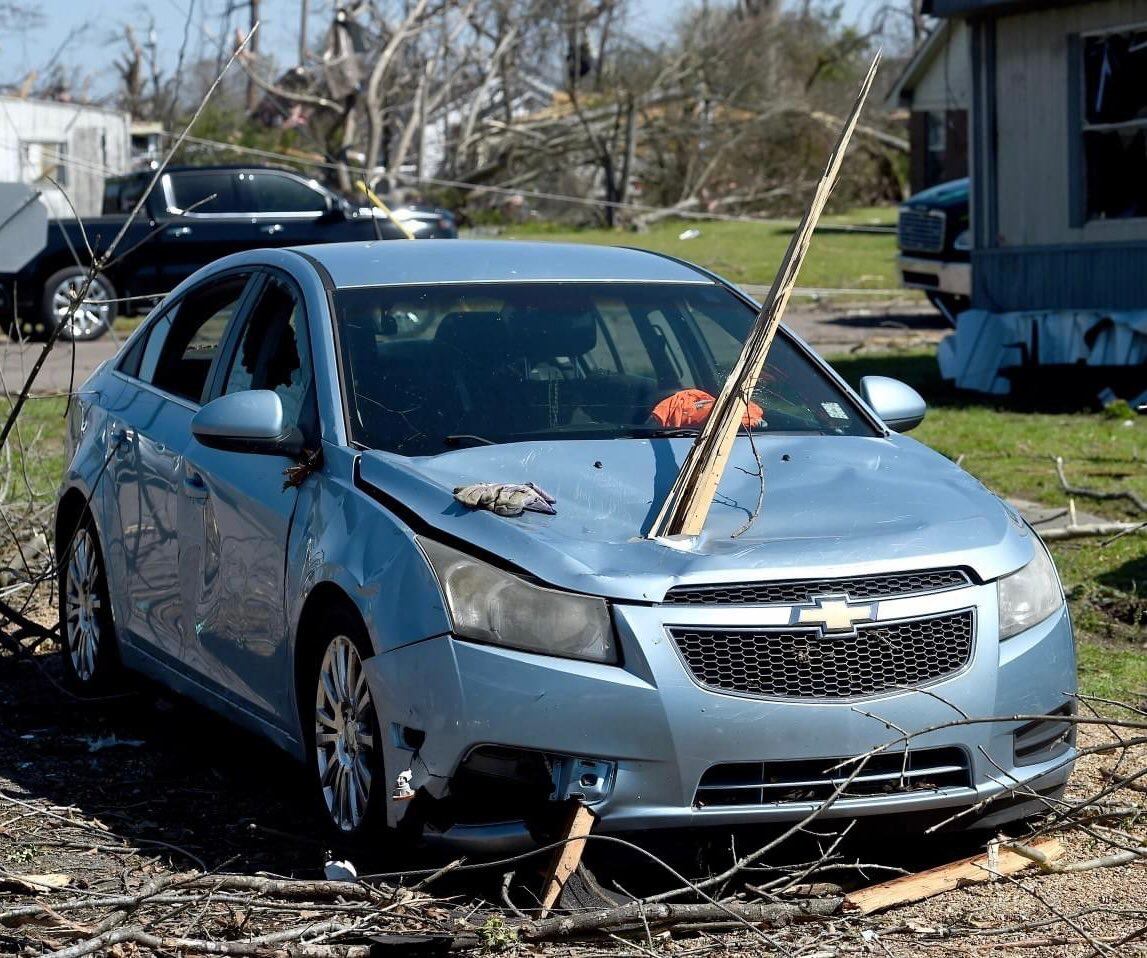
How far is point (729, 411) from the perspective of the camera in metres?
5.02

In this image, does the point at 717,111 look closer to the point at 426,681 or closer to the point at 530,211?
the point at 530,211

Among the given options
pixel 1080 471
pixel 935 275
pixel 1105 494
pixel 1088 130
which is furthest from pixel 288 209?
pixel 1105 494

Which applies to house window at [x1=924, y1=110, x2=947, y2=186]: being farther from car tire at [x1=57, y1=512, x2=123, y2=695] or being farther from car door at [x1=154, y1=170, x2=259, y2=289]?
car tire at [x1=57, y1=512, x2=123, y2=695]

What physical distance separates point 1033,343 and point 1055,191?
119 centimetres

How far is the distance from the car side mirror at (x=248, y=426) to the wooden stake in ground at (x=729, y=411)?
1.14 meters

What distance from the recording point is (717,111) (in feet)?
133

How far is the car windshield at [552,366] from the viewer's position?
17.1 feet

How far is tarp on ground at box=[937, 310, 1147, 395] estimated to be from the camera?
13.6 metres

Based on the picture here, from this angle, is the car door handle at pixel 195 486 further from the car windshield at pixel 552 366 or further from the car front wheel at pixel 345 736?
the car front wheel at pixel 345 736

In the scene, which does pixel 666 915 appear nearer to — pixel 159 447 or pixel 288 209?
pixel 159 447

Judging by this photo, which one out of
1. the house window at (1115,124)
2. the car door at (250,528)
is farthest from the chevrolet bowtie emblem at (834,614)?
the house window at (1115,124)

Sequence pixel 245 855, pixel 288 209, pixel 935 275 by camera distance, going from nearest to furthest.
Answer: pixel 245 855
pixel 935 275
pixel 288 209

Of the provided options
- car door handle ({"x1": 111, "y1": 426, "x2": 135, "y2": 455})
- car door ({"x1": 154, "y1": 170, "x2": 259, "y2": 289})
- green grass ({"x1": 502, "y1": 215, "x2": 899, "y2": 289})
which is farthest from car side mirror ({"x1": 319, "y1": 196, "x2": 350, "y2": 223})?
car door handle ({"x1": 111, "y1": 426, "x2": 135, "y2": 455})

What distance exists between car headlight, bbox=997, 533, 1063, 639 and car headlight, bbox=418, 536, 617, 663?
3.39 feet
